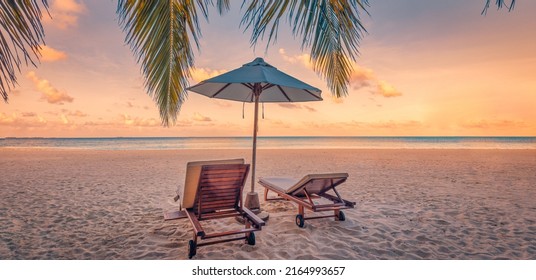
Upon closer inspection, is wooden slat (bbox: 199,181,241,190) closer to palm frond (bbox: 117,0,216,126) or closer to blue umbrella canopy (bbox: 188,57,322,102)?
palm frond (bbox: 117,0,216,126)

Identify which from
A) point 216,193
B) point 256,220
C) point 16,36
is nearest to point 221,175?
point 216,193

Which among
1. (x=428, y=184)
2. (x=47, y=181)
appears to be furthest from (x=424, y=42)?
(x=47, y=181)

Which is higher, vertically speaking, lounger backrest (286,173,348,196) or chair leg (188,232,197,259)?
lounger backrest (286,173,348,196)

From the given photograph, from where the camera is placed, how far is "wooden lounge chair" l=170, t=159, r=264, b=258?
312 centimetres

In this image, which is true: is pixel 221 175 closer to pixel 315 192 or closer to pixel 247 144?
pixel 315 192

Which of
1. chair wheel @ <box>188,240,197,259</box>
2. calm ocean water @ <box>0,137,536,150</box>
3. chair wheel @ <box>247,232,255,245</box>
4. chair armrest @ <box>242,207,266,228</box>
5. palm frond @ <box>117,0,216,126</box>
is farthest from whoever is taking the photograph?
calm ocean water @ <box>0,137,536,150</box>

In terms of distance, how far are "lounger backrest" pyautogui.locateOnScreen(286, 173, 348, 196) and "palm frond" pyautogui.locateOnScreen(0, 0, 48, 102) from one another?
316 cm

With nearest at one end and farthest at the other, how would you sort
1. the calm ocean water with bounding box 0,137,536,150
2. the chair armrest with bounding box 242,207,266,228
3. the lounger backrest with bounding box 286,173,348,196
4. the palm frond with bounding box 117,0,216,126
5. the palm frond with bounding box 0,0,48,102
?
1. the palm frond with bounding box 0,0,48,102
2. the palm frond with bounding box 117,0,216,126
3. the chair armrest with bounding box 242,207,266,228
4. the lounger backrest with bounding box 286,173,348,196
5. the calm ocean water with bounding box 0,137,536,150

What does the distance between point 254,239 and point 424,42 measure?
31.0 feet

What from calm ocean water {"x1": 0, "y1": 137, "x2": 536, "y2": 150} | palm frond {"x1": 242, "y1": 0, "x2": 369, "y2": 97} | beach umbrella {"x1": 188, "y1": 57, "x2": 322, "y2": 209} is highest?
palm frond {"x1": 242, "y1": 0, "x2": 369, "y2": 97}

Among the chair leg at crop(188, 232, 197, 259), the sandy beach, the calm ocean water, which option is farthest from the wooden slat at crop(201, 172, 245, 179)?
the calm ocean water

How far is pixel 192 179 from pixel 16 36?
7.17ft

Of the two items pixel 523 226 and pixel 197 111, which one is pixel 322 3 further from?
pixel 197 111

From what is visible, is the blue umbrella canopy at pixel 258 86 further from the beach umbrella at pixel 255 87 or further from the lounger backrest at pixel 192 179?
the lounger backrest at pixel 192 179
